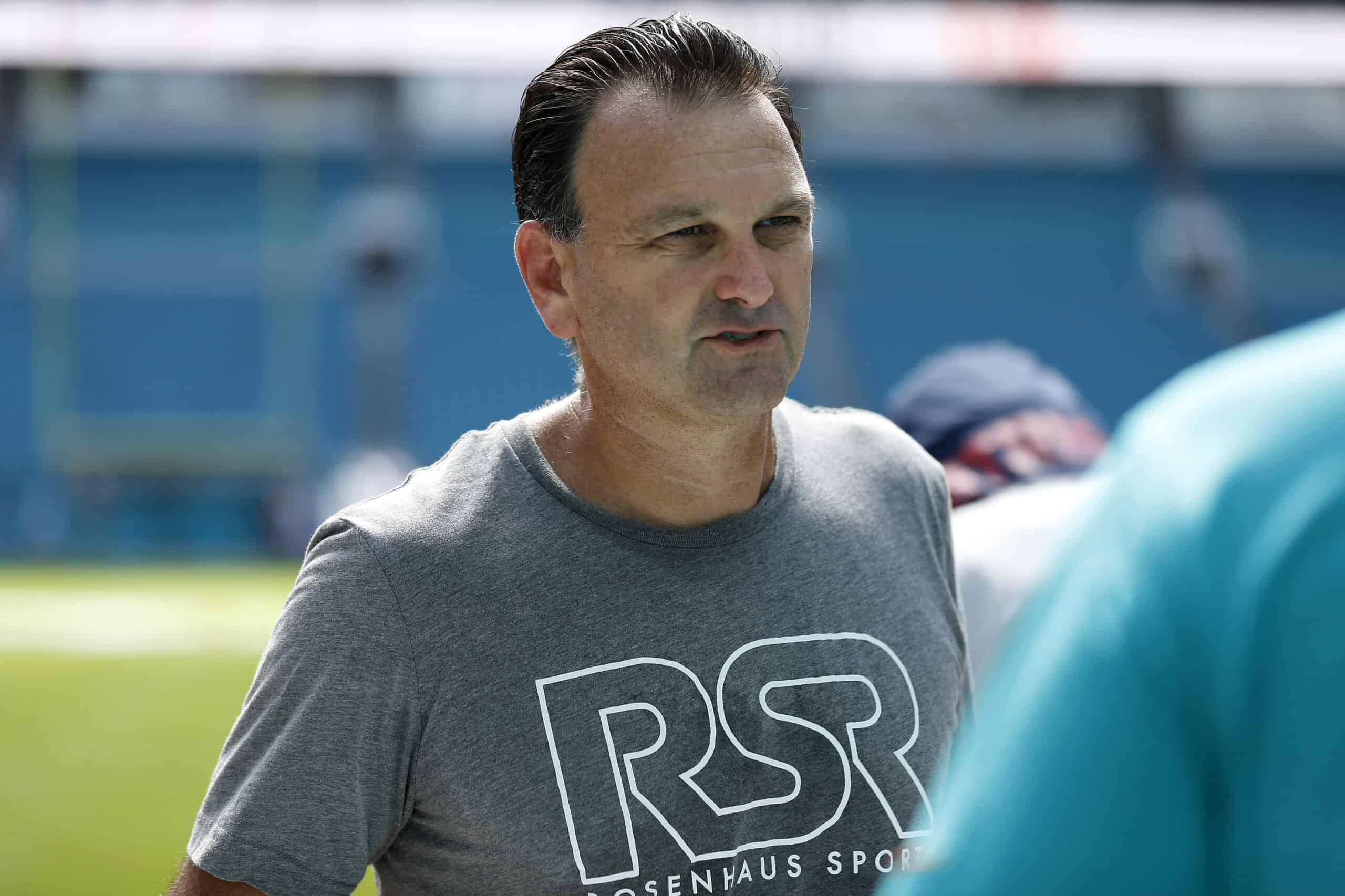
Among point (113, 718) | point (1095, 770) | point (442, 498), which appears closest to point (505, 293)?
point (113, 718)

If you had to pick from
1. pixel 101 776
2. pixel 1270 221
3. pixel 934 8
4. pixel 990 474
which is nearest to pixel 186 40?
pixel 934 8

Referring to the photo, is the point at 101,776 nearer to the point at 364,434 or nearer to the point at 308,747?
the point at 308,747

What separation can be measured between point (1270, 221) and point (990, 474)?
46.7 ft

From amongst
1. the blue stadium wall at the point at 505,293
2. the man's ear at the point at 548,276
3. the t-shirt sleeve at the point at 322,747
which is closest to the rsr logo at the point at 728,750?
the t-shirt sleeve at the point at 322,747

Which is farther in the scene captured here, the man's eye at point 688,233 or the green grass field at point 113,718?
the green grass field at point 113,718

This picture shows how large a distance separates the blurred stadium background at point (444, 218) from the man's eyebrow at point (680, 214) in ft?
34.5

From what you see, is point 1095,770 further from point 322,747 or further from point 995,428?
point 995,428

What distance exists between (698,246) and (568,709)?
0.43 metres

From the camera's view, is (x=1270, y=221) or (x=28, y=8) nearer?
(x=28, y=8)

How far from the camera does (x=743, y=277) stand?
4.21 ft

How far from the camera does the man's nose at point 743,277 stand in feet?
4.21

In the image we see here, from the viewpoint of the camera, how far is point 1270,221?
1487cm

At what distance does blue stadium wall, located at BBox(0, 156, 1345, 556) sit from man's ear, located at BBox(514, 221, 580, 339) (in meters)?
11.4

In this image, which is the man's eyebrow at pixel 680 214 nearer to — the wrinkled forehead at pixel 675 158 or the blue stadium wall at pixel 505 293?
the wrinkled forehead at pixel 675 158
